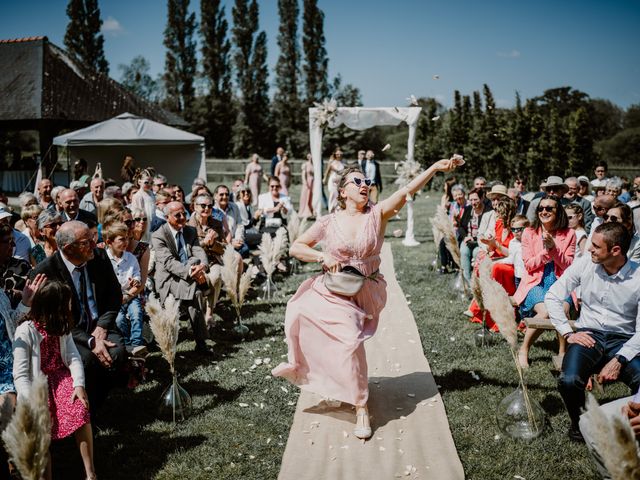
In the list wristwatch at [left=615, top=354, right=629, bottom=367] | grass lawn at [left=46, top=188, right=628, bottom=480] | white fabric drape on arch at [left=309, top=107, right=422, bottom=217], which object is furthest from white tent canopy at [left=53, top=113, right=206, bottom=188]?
wristwatch at [left=615, top=354, right=629, bottom=367]

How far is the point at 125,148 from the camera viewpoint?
1905 centimetres

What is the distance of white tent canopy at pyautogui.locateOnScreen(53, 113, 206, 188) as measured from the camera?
51.6 ft

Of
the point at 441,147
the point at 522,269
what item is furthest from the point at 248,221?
the point at 441,147

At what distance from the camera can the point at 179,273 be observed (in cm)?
637

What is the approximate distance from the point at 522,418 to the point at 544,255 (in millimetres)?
2274

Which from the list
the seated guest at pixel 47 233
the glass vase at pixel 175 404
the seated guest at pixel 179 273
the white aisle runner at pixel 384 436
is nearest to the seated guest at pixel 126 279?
the seated guest at pixel 179 273

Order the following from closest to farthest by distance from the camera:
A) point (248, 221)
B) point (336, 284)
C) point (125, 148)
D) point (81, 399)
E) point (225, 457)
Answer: point (81, 399), point (225, 457), point (336, 284), point (248, 221), point (125, 148)

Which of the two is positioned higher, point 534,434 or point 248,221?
point 248,221

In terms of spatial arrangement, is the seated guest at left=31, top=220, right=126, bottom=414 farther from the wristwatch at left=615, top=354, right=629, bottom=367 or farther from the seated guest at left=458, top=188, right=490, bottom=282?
the seated guest at left=458, top=188, right=490, bottom=282

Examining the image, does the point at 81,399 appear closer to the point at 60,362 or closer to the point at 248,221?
the point at 60,362

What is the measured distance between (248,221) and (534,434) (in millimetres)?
6960

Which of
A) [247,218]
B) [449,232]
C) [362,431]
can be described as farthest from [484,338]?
[247,218]

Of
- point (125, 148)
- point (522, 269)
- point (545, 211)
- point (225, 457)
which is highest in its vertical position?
point (125, 148)

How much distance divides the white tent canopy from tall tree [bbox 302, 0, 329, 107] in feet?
101
